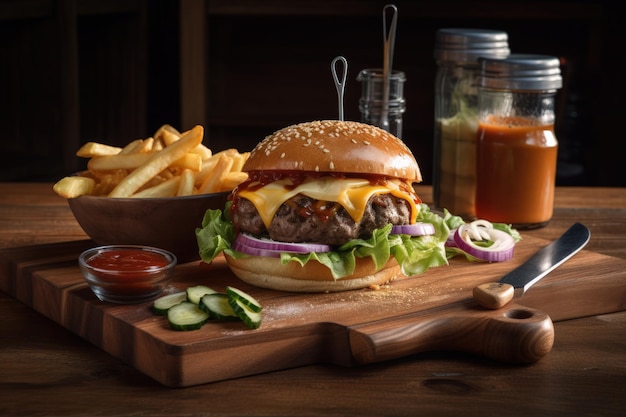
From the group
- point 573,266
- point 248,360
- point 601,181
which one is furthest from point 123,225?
point 601,181

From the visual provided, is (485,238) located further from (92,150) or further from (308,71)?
(308,71)

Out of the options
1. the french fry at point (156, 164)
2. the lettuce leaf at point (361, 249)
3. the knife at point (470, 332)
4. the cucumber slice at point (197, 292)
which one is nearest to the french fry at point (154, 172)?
the french fry at point (156, 164)

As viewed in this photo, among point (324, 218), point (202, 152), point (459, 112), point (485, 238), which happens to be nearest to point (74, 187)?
point (202, 152)

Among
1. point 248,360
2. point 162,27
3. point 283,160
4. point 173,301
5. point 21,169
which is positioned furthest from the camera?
point 162,27

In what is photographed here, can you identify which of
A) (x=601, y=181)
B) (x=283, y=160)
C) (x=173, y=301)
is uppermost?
(x=283, y=160)

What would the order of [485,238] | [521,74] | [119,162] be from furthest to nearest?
[521,74] → [485,238] → [119,162]

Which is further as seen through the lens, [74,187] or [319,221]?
[74,187]

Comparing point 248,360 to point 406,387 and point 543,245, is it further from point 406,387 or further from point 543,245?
point 543,245
